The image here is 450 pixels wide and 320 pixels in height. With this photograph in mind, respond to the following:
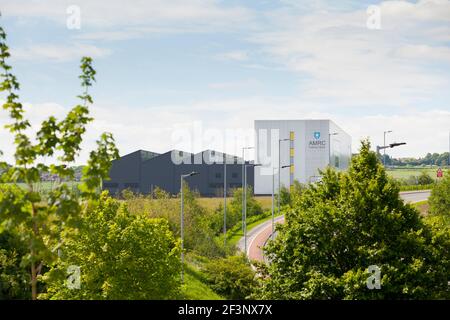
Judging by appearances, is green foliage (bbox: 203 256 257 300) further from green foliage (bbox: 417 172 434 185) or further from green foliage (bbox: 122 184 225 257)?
green foliage (bbox: 417 172 434 185)

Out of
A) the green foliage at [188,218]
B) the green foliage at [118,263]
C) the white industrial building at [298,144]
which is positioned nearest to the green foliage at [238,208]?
the green foliage at [188,218]

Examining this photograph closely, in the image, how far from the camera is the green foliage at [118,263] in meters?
19.5

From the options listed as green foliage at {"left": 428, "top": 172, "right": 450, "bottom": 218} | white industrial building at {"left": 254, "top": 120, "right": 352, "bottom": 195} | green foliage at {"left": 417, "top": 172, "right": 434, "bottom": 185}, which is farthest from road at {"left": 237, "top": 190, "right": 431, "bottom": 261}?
green foliage at {"left": 417, "top": 172, "right": 434, "bottom": 185}

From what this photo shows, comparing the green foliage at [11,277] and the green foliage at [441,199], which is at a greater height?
→ the green foliage at [441,199]

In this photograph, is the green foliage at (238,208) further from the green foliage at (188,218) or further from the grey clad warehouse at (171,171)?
the grey clad warehouse at (171,171)

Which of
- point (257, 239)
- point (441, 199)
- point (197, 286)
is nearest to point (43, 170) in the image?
point (197, 286)

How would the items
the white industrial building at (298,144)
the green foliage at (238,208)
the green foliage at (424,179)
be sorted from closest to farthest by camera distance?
the green foliage at (238,208)
the white industrial building at (298,144)
the green foliage at (424,179)

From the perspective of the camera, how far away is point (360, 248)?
68.1 ft

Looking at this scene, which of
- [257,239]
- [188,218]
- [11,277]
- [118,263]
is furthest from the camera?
[257,239]

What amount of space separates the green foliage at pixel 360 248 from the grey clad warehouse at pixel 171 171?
243 ft

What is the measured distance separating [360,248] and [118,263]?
7.97 meters

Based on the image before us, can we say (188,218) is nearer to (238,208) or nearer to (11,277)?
(11,277)

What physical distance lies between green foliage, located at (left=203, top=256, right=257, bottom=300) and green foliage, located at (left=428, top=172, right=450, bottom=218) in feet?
68.0
